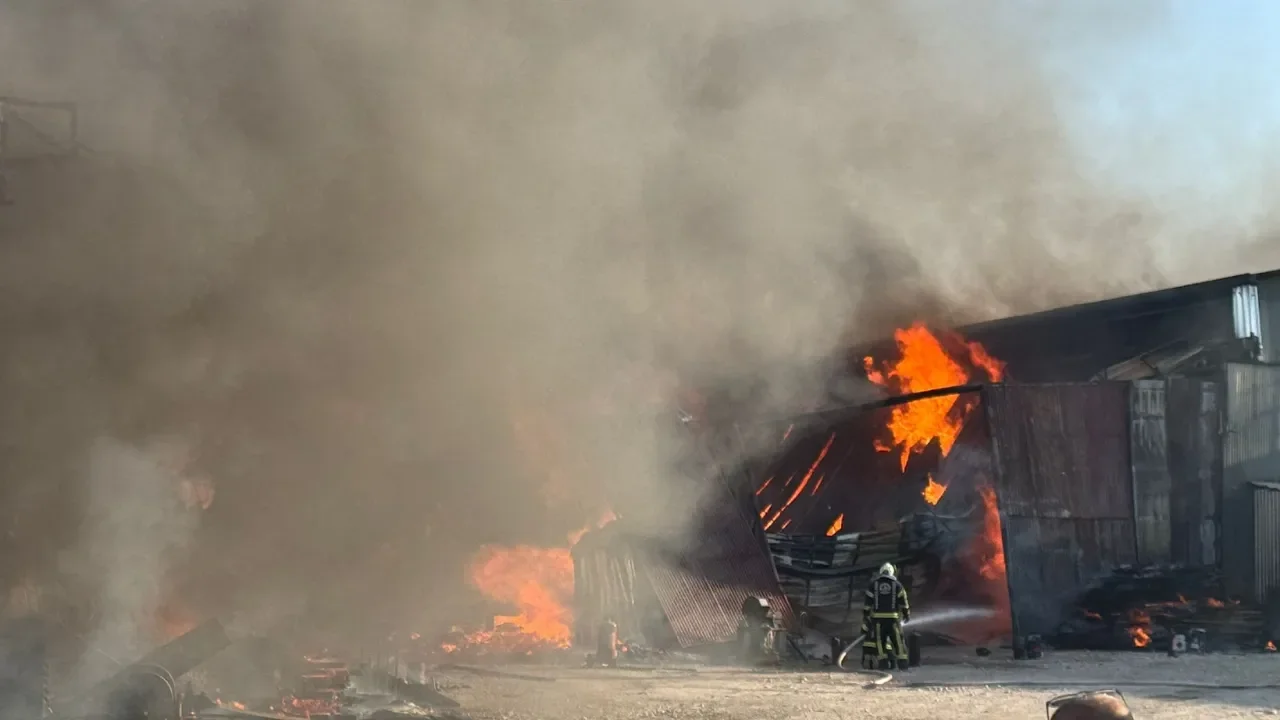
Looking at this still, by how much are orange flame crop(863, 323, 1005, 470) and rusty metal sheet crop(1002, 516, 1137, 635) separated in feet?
5.59

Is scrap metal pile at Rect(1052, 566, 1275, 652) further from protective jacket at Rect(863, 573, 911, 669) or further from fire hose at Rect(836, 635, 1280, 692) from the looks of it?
fire hose at Rect(836, 635, 1280, 692)

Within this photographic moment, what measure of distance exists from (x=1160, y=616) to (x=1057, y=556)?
4.09 feet

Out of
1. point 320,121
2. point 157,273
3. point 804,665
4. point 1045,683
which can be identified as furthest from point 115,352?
point 1045,683

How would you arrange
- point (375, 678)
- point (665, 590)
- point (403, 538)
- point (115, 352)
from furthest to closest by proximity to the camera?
1. point (665, 590)
2. point (403, 538)
3. point (115, 352)
4. point (375, 678)

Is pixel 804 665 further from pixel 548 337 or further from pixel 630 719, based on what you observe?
pixel 548 337

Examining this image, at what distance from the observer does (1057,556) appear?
39.4ft

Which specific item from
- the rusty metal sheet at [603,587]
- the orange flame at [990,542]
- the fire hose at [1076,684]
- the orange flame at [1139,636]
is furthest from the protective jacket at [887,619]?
the orange flame at [1139,636]

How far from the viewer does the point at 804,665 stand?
11.2 metres

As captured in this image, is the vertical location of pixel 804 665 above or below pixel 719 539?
below

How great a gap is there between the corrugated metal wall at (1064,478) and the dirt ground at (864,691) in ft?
3.88

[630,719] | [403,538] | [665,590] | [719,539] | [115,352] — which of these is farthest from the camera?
[719,539]

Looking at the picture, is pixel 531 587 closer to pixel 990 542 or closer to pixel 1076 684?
pixel 990 542

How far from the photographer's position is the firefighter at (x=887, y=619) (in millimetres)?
10531

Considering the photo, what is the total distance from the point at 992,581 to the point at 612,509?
186 inches
